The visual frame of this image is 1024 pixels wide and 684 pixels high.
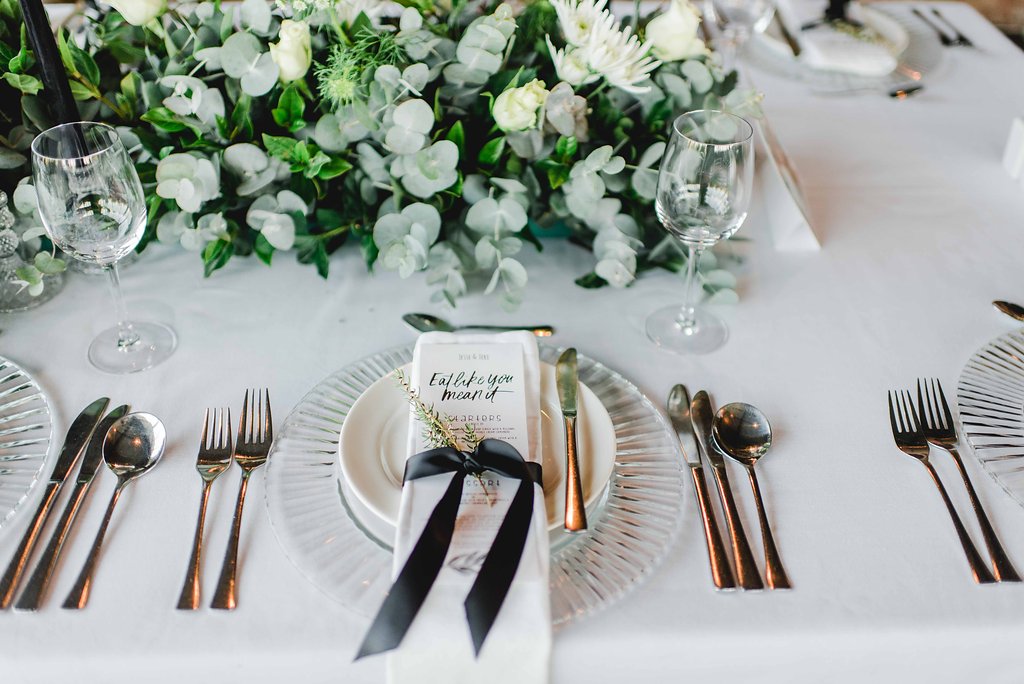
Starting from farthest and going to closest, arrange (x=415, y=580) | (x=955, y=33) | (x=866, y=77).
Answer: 1. (x=955, y=33)
2. (x=866, y=77)
3. (x=415, y=580)

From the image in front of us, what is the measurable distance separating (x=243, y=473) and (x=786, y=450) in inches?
21.0

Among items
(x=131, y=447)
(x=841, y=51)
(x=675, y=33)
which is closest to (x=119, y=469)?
(x=131, y=447)

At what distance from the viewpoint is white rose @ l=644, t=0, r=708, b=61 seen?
3.08 feet

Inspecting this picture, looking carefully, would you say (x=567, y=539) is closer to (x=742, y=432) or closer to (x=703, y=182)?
(x=742, y=432)

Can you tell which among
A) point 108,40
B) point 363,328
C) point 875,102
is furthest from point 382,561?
point 875,102

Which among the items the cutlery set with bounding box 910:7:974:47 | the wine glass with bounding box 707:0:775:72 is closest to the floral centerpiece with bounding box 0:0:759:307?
the wine glass with bounding box 707:0:775:72

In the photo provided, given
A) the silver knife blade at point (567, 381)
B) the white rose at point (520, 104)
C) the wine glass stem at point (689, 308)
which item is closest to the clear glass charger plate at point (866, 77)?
the wine glass stem at point (689, 308)

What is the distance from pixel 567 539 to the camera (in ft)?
2.25

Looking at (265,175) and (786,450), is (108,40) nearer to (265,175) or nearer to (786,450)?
(265,175)

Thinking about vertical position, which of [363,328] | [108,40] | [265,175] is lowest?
[363,328]

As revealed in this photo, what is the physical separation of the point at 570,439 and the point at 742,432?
7.4 inches

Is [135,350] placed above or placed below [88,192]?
below

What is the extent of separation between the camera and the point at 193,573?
2.22ft

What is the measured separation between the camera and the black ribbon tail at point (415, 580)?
1.92 feet
